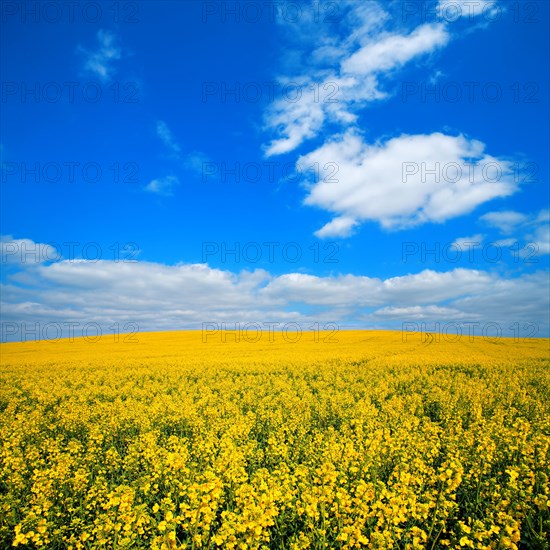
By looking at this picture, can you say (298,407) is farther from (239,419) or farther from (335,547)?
(335,547)

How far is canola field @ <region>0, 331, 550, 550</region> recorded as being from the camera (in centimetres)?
474

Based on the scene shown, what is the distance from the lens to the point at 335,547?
5.33 meters

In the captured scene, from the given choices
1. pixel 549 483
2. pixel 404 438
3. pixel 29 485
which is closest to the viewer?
pixel 549 483

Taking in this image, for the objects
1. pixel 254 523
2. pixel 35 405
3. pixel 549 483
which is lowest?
pixel 35 405

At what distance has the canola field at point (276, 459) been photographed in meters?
4.74

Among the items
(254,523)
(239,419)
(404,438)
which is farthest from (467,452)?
(239,419)

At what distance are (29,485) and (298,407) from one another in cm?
840

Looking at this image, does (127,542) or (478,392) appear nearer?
(127,542)

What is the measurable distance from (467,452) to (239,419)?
657 cm

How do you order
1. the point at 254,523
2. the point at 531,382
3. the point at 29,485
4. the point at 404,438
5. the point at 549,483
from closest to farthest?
the point at 254,523 → the point at 549,483 → the point at 29,485 → the point at 404,438 → the point at 531,382

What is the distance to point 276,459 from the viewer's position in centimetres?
834

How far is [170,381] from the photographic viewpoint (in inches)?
794

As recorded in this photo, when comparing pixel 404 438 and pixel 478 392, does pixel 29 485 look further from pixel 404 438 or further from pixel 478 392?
pixel 478 392

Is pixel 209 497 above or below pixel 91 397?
above
